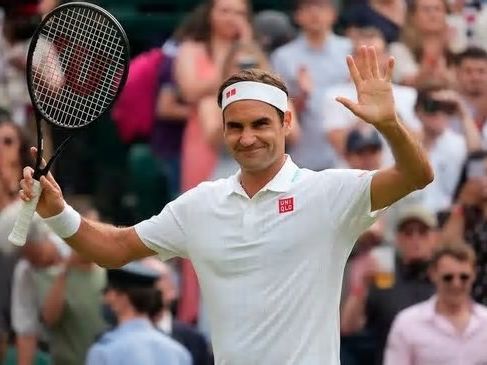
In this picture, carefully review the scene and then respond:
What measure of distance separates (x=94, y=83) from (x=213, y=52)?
415cm

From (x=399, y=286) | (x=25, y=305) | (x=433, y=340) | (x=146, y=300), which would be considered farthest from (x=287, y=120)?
(x=25, y=305)

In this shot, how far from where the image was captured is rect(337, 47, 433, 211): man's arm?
603cm

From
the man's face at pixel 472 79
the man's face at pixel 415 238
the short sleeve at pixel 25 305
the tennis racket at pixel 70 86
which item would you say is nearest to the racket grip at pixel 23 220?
the tennis racket at pixel 70 86

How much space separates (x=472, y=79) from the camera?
11.7 m

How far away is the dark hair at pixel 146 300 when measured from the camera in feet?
→ 29.1

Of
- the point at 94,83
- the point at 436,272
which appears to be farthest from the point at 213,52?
the point at 94,83

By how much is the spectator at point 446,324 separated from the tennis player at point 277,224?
296 cm

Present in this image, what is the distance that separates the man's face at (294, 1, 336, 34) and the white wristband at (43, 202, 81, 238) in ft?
17.5

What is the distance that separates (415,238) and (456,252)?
0.76 meters

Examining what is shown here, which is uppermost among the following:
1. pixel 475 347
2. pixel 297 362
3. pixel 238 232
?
pixel 238 232

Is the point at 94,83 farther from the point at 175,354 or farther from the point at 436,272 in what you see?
the point at 436,272

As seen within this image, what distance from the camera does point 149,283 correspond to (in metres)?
9.03

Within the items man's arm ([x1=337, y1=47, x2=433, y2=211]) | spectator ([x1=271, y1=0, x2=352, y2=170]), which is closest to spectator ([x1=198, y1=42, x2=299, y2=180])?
spectator ([x1=271, y1=0, x2=352, y2=170])

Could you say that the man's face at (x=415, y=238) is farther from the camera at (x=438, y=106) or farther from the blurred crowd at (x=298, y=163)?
the camera at (x=438, y=106)
